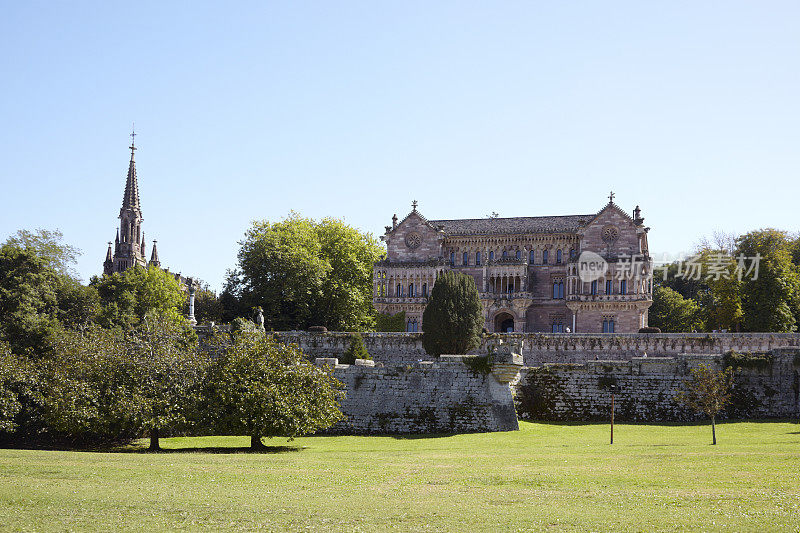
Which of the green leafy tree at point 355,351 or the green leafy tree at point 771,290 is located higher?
the green leafy tree at point 771,290

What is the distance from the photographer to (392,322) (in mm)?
77875

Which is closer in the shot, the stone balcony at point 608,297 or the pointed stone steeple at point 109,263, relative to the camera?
the stone balcony at point 608,297

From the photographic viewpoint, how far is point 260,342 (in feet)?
127

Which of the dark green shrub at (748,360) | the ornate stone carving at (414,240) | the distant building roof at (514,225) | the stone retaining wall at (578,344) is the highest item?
the distant building roof at (514,225)

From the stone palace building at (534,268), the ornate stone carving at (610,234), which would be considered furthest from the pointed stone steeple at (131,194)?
the ornate stone carving at (610,234)

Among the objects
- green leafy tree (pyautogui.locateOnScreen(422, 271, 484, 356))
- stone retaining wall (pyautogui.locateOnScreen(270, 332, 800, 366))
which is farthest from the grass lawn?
stone retaining wall (pyautogui.locateOnScreen(270, 332, 800, 366))

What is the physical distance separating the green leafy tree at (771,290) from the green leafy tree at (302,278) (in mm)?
33341

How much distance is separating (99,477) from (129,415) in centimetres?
1272

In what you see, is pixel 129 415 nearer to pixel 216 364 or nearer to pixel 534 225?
pixel 216 364

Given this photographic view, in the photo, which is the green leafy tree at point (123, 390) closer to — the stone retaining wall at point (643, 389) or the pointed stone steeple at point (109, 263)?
the stone retaining wall at point (643, 389)

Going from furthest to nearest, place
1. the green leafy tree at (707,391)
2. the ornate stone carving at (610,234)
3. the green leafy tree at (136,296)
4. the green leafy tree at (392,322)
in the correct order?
the green leafy tree at (392,322), the ornate stone carving at (610,234), the green leafy tree at (136,296), the green leafy tree at (707,391)

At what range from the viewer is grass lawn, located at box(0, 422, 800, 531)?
17250 mm

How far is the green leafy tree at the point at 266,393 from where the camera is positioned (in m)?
35.8

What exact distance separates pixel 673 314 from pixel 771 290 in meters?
18.6
